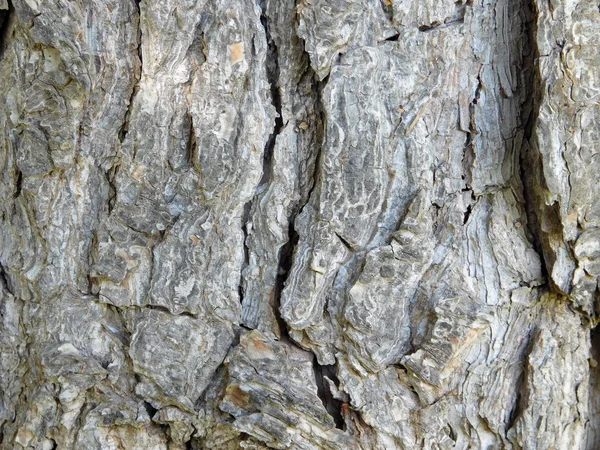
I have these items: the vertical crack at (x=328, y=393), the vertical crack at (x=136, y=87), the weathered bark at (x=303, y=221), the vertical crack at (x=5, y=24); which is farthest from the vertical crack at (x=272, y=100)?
the vertical crack at (x=5, y=24)

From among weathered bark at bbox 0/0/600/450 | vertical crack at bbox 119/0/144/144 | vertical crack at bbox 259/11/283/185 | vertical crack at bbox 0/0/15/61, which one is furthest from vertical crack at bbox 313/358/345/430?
vertical crack at bbox 0/0/15/61

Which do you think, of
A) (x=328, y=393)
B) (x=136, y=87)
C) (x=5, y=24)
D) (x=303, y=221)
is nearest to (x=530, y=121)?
(x=303, y=221)

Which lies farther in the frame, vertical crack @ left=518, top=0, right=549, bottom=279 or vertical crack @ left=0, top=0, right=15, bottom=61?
vertical crack @ left=0, top=0, right=15, bottom=61

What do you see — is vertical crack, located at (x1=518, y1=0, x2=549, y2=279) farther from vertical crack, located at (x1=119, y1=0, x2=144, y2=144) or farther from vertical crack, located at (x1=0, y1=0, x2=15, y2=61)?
vertical crack, located at (x1=0, y1=0, x2=15, y2=61)

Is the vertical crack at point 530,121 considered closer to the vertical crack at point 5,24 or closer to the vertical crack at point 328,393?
the vertical crack at point 328,393

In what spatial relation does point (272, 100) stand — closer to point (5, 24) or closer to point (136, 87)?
point (136, 87)

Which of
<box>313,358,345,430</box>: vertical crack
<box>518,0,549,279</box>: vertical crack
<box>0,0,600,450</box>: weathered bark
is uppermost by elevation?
<box>518,0,549,279</box>: vertical crack

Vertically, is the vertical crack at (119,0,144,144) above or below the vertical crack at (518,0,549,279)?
below

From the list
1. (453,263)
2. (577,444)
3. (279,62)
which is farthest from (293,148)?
(577,444)

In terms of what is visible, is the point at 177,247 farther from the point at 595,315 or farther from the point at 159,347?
the point at 595,315
